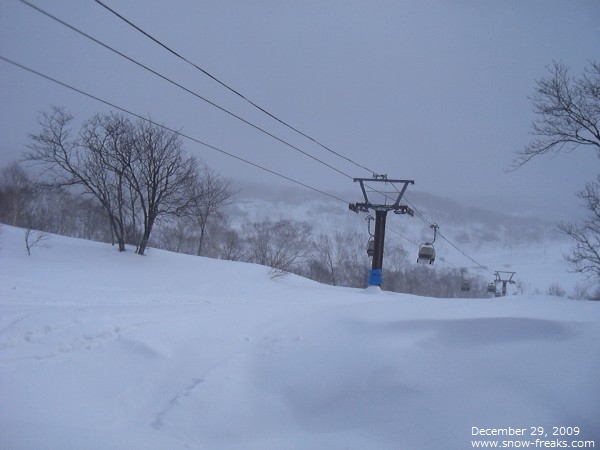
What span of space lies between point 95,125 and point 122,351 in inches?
951

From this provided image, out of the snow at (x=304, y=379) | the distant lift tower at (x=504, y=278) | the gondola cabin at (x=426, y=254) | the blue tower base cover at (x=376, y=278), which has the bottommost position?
the snow at (x=304, y=379)

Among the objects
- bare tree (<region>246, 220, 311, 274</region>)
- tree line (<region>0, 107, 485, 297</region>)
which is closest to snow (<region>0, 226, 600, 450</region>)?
tree line (<region>0, 107, 485, 297</region>)

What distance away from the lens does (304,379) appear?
6148 mm

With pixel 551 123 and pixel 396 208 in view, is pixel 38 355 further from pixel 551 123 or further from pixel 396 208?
pixel 396 208

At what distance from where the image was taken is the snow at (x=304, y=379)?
4777mm

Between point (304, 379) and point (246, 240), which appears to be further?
point (246, 240)

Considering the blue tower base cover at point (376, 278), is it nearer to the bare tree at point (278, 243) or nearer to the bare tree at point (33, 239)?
the bare tree at point (33, 239)

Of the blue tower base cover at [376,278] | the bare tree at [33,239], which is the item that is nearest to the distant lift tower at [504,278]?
the blue tower base cover at [376,278]

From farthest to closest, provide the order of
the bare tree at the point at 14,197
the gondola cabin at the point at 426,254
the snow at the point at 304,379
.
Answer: the bare tree at the point at 14,197 < the gondola cabin at the point at 426,254 < the snow at the point at 304,379

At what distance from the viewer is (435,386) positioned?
5.29 meters

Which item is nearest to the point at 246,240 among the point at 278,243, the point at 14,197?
the point at 278,243

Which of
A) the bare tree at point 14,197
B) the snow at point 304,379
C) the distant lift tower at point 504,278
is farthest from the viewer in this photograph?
the distant lift tower at point 504,278

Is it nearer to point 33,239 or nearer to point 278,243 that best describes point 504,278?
point 278,243

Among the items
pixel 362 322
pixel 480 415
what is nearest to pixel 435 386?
pixel 480 415
